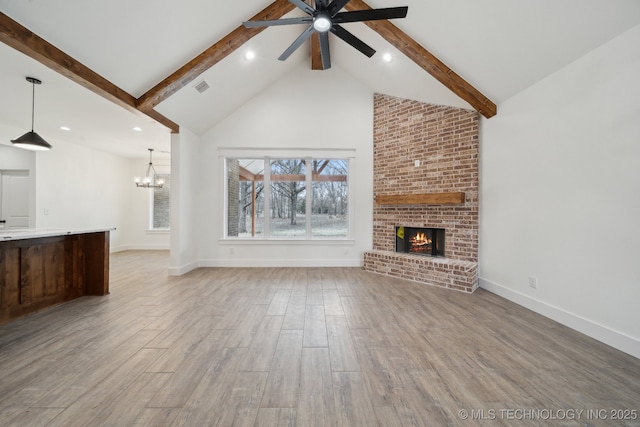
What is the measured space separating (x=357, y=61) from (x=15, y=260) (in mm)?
5417

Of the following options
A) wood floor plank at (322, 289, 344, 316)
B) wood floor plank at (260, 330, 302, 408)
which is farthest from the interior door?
wood floor plank at (260, 330, 302, 408)

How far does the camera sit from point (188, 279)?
14.2 ft

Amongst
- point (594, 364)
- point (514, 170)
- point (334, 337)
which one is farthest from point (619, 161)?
point (334, 337)

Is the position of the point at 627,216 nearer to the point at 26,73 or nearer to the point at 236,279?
the point at 236,279

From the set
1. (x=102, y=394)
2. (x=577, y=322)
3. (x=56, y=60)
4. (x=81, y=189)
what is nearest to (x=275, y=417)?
(x=102, y=394)

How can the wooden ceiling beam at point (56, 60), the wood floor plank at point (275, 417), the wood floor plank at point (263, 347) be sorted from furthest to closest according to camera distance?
the wooden ceiling beam at point (56, 60), the wood floor plank at point (263, 347), the wood floor plank at point (275, 417)

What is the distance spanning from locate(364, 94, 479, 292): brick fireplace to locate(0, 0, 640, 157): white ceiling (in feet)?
1.20

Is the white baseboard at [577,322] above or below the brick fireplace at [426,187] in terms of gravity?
below

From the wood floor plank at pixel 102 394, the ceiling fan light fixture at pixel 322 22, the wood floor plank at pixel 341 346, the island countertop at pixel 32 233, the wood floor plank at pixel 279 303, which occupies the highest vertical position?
the ceiling fan light fixture at pixel 322 22

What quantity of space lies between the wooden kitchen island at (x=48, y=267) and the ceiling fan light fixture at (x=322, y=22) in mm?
3588

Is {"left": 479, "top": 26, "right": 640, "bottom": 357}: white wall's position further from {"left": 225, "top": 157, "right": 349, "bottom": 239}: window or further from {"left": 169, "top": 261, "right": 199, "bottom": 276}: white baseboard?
{"left": 169, "top": 261, "right": 199, "bottom": 276}: white baseboard

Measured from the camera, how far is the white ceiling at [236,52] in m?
2.38

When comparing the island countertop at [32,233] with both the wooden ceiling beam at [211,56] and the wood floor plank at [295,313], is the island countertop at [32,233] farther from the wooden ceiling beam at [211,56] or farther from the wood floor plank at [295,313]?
the wood floor plank at [295,313]

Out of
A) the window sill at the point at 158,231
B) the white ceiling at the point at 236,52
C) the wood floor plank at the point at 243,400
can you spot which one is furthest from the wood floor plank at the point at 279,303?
the window sill at the point at 158,231
